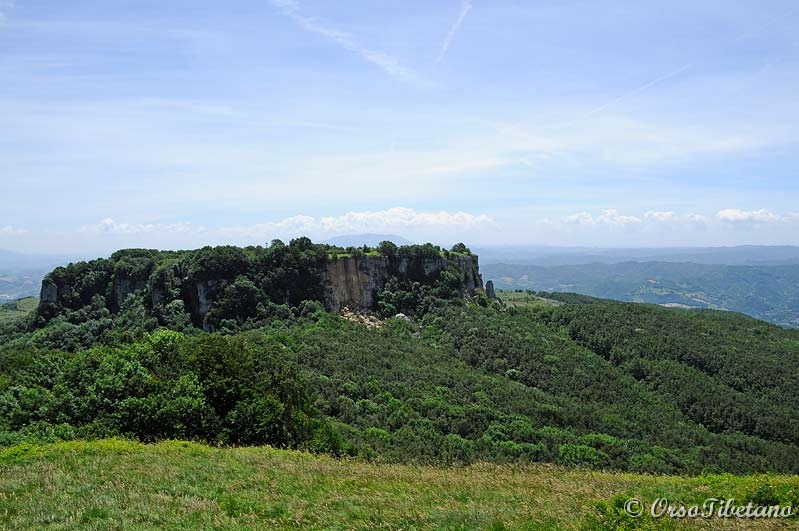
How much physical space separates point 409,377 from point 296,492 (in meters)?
34.9

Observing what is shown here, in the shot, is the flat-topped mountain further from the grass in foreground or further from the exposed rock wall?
the grass in foreground

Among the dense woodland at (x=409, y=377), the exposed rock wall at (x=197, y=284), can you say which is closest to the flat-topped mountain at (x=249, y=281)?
the exposed rock wall at (x=197, y=284)

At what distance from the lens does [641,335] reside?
6988cm

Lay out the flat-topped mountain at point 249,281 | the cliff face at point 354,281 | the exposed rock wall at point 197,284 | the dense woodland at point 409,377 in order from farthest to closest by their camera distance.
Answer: the cliff face at point 354,281 → the exposed rock wall at point 197,284 → the flat-topped mountain at point 249,281 → the dense woodland at point 409,377

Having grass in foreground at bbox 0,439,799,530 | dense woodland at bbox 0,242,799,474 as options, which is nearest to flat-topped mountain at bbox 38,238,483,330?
dense woodland at bbox 0,242,799,474

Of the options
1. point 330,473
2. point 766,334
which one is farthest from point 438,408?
point 766,334

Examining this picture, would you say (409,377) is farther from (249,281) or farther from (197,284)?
(197,284)

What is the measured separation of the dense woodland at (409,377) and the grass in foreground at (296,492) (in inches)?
206

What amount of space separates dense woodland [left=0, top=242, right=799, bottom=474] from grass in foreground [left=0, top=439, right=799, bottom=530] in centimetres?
524

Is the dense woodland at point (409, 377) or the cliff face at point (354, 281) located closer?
the dense woodland at point (409, 377)

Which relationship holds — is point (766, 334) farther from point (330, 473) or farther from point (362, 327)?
point (330, 473)

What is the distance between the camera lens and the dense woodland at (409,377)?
78.1 feet

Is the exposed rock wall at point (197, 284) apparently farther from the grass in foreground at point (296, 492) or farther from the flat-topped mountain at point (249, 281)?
the grass in foreground at point (296, 492)

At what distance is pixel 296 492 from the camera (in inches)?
545
